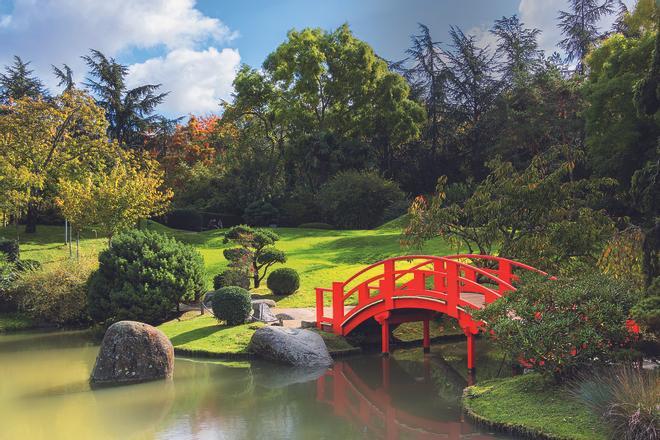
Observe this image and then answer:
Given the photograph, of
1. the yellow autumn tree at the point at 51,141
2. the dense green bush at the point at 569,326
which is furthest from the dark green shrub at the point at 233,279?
the yellow autumn tree at the point at 51,141

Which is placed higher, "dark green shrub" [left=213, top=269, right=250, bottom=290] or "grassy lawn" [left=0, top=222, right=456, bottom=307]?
"grassy lawn" [left=0, top=222, right=456, bottom=307]

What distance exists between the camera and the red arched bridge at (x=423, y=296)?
12945 mm

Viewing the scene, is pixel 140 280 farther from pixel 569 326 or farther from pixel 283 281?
pixel 569 326

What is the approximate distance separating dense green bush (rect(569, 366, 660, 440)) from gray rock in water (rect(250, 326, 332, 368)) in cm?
701

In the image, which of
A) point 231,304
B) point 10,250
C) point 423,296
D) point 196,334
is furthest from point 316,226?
point 423,296

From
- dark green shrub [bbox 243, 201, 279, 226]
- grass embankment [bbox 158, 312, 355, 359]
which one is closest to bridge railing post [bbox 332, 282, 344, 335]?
grass embankment [bbox 158, 312, 355, 359]

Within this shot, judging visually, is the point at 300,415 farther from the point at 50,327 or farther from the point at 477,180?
the point at 477,180

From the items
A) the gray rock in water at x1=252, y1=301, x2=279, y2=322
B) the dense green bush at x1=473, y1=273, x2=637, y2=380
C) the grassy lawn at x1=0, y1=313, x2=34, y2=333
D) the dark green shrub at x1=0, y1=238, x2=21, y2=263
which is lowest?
the grassy lawn at x1=0, y1=313, x2=34, y2=333

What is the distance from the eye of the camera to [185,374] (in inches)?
552

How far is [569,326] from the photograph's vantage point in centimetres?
920

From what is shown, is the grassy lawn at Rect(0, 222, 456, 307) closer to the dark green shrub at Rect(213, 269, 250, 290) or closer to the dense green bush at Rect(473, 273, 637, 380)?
the dark green shrub at Rect(213, 269, 250, 290)

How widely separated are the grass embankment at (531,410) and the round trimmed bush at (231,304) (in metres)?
7.79

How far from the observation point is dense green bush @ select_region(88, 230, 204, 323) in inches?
727

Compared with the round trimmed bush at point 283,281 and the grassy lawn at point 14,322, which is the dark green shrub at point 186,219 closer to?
the grassy lawn at point 14,322
